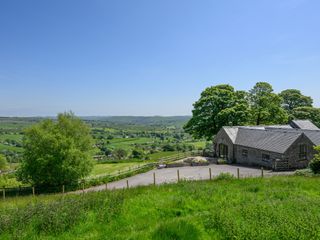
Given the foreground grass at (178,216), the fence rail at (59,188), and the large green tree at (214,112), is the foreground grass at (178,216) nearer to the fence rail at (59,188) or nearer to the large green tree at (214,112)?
the fence rail at (59,188)

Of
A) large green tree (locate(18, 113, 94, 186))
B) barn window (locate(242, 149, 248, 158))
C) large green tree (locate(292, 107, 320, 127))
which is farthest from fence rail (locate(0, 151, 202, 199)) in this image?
large green tree (locate(292, 107, 320, 127))

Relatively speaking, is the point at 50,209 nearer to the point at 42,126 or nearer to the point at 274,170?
the point at 42,126

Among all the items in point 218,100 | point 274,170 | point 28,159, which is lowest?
point 274,170

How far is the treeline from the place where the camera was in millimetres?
47000

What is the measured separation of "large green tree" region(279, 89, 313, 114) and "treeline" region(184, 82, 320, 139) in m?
4.86

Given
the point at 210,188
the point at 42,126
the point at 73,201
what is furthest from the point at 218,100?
the point at 73,201

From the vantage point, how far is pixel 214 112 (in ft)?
156

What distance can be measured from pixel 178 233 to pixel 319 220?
4.52 m

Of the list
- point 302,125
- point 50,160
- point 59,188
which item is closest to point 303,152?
point 302,125

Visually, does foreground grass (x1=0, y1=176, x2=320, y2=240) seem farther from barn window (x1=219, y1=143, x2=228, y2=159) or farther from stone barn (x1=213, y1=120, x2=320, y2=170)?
barn window (x1=219, y1=143, x2=228, y2=159)

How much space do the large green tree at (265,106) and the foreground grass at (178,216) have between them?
1552 inches

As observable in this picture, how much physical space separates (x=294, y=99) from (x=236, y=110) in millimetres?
24828

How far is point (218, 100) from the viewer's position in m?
47.5

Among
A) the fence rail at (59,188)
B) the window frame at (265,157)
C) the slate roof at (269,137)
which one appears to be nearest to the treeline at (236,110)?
the slate roof at (269,137)
